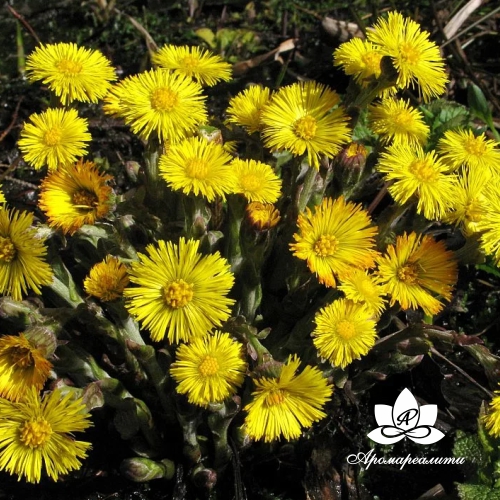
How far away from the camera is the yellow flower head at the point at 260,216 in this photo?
1752 millimetres

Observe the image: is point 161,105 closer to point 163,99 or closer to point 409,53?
point 163,99

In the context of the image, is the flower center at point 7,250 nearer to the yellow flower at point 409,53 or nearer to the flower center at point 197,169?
the flower center at point 197,169

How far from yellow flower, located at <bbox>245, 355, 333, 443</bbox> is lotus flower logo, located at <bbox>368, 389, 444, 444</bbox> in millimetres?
602

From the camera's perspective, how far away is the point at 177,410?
1.86m

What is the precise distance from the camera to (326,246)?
1.73 m

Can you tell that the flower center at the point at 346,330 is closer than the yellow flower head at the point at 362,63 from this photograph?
Yes

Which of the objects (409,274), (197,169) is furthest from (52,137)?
(409,274)

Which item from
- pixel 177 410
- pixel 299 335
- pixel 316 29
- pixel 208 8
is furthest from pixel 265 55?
pixel 177 410

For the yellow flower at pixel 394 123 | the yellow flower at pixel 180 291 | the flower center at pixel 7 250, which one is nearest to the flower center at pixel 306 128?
the yellow flower at pixel 394 123

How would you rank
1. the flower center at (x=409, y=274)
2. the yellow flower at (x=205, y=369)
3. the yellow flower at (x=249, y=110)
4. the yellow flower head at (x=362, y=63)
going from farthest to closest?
the yellow flower at (x=249, y=110) → the yellow flower head at (x=362, y=63) → the flower center at (x=409, y=274) → the yellow flower at (x=205, y=369)

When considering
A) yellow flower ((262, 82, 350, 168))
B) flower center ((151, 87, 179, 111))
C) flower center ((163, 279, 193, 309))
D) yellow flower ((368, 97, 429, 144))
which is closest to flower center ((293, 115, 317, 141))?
yellow flower ((262, 82, 350, 168))

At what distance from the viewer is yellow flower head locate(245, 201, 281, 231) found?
175cm

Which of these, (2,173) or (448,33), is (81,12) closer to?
(2,173)

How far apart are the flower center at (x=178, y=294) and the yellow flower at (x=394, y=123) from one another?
850 millimetres
